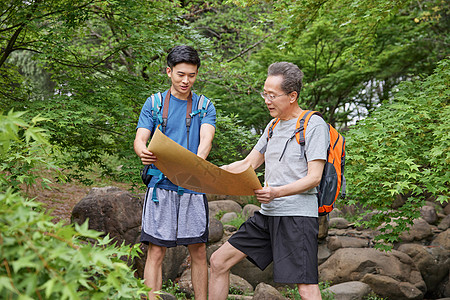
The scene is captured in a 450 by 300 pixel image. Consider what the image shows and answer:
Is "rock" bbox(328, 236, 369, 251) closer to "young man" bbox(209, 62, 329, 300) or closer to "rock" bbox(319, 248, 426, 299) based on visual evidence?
"rock" bbox(319, 248, 426, 299)

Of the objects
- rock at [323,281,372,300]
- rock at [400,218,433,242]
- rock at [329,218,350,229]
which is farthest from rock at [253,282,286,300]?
rock at [329,218,350,229]

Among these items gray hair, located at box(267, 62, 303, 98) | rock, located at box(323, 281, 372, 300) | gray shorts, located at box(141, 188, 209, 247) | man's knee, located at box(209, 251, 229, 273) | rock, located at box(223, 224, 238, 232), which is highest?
gray hair, located at box(267, 62, 303, 98)

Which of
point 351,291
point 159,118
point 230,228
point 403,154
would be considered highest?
point 159,118

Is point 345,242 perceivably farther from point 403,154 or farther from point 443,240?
point 403,154

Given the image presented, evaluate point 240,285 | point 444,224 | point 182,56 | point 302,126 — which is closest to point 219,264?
point 302,126

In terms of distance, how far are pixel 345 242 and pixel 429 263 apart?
5.51ft

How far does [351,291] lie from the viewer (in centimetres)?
570

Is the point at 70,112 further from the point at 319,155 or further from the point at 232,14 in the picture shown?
the point at 232,14

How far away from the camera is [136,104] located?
5.74 m

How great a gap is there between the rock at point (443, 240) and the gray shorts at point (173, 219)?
7717mm

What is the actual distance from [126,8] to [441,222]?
9.33 meters

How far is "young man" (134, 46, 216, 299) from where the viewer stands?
2.86 metres

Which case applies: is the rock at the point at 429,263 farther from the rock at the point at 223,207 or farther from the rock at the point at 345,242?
the rock at the point at 223,207

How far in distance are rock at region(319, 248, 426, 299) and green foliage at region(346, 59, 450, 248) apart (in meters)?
2.16
